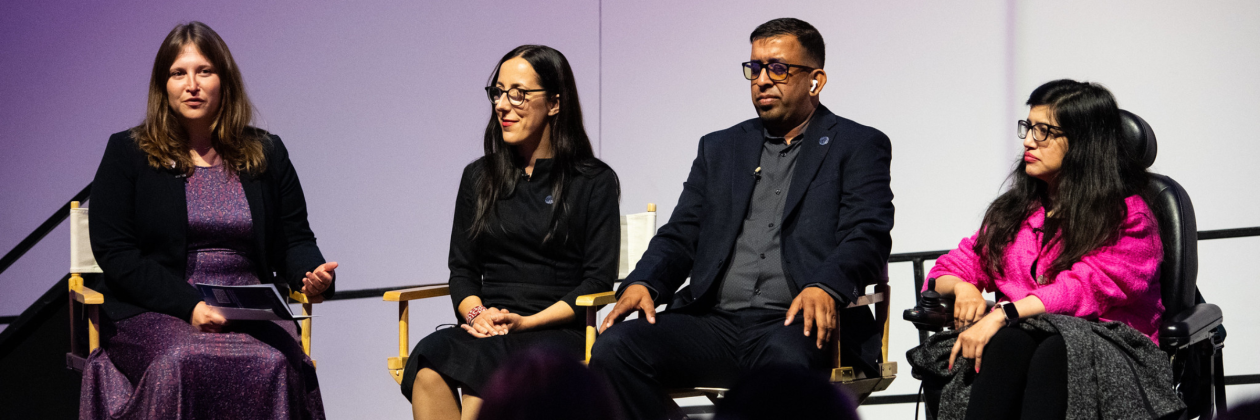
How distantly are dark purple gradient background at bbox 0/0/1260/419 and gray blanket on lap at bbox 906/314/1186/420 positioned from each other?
1682 millimetres

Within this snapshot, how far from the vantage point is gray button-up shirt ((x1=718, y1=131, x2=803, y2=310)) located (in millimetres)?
2686

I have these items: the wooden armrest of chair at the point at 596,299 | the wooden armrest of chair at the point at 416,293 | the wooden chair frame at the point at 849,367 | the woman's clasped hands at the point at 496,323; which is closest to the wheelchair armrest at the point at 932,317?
the wooden chair frame at the point at 849,367

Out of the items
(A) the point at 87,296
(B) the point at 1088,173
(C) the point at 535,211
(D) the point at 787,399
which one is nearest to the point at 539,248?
(C) the point at 535,211

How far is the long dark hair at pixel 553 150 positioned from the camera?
2934 millimetres

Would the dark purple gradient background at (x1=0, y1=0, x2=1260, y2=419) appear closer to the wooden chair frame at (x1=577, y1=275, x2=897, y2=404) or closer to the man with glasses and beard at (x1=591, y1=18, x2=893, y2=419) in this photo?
the man with glasses and beard at (x1=591, y1=18, x2=893, y2=419)

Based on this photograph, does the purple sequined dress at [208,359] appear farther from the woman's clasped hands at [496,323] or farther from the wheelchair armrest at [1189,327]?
the wheelchair armrest at [1189,327]

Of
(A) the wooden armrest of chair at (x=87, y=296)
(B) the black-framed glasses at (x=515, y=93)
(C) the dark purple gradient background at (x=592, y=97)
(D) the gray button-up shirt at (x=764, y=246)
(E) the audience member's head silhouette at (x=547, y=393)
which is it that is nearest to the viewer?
(E) the audience member's head silhouette at (x=547, y=393)

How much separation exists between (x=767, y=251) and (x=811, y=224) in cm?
14

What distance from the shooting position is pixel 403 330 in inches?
112

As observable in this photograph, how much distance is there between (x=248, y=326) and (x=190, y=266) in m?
0.25

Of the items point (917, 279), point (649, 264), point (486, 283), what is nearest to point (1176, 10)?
point (917, 279)

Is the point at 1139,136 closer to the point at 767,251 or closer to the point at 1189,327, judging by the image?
the point at 1189,327

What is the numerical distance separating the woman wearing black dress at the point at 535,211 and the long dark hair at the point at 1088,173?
1.18 m

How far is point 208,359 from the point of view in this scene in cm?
251
